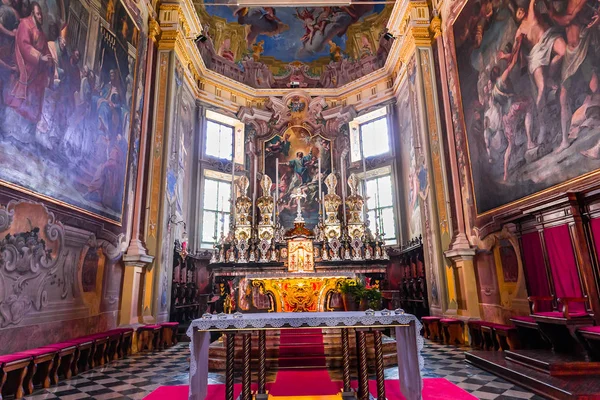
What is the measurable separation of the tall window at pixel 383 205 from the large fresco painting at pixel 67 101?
29.3ft

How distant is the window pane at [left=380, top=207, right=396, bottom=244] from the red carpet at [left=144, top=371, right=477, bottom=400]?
29.1 ft

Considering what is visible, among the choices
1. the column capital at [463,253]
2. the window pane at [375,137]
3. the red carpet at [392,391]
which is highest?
the window pane at [375,137]

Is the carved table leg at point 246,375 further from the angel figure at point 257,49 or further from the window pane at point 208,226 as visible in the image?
the angel figure at point 257,49

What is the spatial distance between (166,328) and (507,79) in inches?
363

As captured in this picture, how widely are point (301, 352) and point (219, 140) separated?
11.0 m

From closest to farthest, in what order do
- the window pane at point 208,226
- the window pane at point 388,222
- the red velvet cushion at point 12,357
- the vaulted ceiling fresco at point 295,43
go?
1. the red velvet cushion at point 12,357
2. the window pane at point 388,222
3. the window pane at point 208,226
4. the vaulted ceiling fresco at point 295,43

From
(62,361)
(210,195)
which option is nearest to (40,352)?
(62,361)

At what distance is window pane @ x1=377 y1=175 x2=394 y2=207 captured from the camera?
562 inches

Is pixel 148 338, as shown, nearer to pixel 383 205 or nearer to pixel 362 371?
pixel 362 371

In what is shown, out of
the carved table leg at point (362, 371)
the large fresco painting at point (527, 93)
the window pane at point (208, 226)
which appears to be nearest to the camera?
the carved table leg at point (362, 371)

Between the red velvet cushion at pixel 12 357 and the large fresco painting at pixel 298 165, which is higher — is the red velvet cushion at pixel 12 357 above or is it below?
below

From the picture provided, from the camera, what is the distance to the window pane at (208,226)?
13.9 metres

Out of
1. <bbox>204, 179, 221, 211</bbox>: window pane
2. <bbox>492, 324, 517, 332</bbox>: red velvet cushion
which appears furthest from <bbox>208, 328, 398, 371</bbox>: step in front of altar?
<bbox>204, 179, 221, 211</bbox>: window pane

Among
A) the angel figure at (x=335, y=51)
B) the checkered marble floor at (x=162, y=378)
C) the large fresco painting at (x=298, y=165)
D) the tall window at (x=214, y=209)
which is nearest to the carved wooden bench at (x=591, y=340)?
the checkered marble floor at (x=162, y=378)
